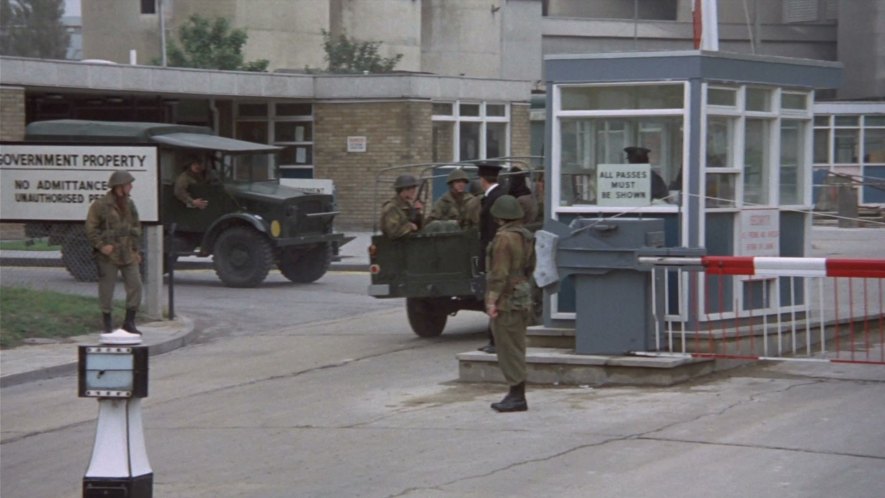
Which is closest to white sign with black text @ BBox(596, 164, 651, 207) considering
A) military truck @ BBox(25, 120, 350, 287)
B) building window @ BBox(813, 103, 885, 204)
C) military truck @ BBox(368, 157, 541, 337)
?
military truck @ BBox(368, 157, 541, 337)

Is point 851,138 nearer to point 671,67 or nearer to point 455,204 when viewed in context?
point 455,204

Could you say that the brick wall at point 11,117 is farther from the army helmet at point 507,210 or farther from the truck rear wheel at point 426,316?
the army helmet at point 507,210

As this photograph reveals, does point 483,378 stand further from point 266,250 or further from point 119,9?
point 119,9

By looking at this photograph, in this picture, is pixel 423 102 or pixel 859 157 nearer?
pixel 423 102

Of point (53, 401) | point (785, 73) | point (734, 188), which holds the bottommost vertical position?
point (53, 401)

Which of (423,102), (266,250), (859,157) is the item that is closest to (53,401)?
(266,250)

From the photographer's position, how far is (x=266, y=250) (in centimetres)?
2150

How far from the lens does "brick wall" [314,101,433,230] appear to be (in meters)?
33.5

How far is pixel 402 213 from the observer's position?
1502 centimetres

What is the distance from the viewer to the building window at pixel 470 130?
34656mm

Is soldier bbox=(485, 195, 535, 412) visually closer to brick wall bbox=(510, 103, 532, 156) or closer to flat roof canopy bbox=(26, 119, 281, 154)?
flat roof canopy bbox=(26, 119, 281, 154)

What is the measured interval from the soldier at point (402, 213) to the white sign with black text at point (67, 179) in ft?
12.7

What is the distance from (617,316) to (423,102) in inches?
890

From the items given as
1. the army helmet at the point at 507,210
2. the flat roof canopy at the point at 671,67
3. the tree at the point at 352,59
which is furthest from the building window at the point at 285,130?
the army helmet at the point at 507,210
